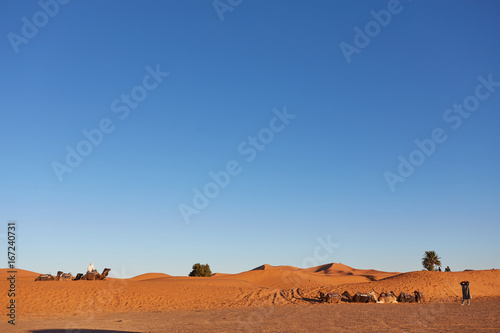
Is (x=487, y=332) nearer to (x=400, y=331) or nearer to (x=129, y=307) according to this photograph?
(x=400, y=331)

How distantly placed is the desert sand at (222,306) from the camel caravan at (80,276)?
95 centimetres

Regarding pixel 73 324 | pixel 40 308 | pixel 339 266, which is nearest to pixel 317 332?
pixel 73 324

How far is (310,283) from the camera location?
44.5 meters

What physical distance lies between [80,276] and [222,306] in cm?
1476

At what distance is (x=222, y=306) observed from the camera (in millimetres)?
27234

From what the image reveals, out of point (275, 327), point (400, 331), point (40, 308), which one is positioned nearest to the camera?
point (400, 331)

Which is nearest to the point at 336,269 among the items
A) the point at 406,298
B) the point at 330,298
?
the point at 406,298

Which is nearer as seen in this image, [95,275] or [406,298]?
[406,298]

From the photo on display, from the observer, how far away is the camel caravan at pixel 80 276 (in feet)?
109

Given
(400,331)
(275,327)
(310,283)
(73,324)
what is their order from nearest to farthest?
(400,331) → (275,327) → (73,324) → (310,283)

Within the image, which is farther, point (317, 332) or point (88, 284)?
point (88, 284)

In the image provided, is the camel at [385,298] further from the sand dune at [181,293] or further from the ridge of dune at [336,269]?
the ridge of dune at [336,269]

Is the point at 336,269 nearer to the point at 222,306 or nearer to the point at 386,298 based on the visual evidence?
the point at 386,298

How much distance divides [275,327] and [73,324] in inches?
368
